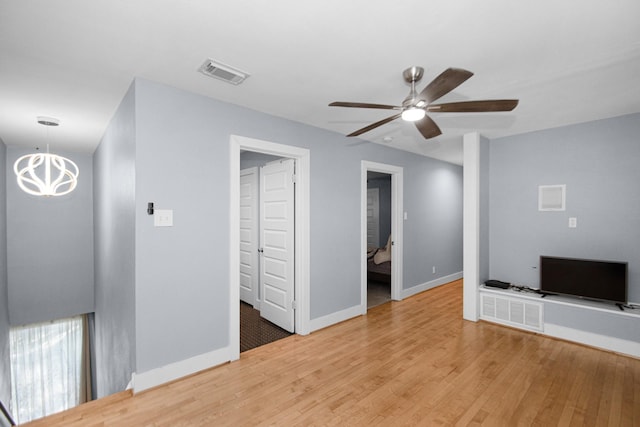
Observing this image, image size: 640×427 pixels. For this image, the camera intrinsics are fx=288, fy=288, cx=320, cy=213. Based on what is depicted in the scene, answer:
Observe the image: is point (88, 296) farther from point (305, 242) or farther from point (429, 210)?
point (429, 210)

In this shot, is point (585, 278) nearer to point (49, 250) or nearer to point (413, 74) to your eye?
point (413, 74)

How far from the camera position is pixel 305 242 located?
3555 millimetres

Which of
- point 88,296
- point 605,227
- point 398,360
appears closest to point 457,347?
point 398,360

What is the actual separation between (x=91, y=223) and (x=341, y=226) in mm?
4790

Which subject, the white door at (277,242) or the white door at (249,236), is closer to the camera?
the white door at (277,242)

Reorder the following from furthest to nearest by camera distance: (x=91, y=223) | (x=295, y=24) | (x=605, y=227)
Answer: (x=91, y=223) → (x=605, y=227) → (x=295, y=24)

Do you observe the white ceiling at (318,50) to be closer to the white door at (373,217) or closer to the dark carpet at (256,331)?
the dark carpet at (256,331)

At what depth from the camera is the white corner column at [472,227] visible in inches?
155

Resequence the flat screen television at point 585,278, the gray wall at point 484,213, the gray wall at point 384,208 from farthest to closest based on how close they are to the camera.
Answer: the gray wall at point 384,208 → the gray wall at point 484,213 → the flat screen television at point 585,278

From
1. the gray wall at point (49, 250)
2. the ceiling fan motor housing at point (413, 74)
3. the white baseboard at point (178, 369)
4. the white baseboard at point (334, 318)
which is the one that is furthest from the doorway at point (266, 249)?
the gray wall at point (49, 250)

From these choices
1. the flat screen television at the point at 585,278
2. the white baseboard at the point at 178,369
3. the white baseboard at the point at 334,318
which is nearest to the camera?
the white baseboard at the point at 178,369

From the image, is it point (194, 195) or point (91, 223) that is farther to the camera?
point (91, 223)

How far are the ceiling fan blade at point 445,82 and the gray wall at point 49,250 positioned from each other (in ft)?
20.0

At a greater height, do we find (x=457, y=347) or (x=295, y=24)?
(x=295, y=24)
